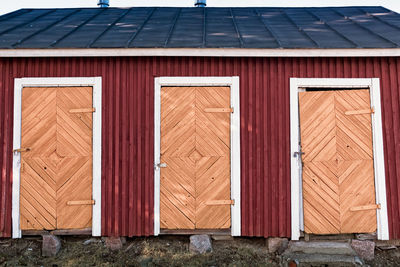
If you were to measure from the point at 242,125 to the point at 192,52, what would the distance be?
150 cm

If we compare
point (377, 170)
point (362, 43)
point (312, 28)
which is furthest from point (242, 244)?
point (312, 28)

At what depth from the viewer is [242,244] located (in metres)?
5.03

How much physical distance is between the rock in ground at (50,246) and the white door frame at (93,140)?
0.52 metres

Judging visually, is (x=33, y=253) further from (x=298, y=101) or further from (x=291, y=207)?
(x=298, y=101)

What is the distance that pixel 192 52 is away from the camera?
493 cm

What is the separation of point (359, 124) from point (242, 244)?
2.88 metres

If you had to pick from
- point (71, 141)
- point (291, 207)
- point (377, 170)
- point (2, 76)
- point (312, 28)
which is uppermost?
point (312, 28)

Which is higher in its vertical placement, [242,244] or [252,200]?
[252,200]

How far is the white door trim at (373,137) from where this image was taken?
4.99 metres

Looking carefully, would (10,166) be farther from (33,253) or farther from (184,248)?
(184,248)

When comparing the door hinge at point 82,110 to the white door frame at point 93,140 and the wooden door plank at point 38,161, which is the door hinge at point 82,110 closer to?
the white door frame at point 93,140

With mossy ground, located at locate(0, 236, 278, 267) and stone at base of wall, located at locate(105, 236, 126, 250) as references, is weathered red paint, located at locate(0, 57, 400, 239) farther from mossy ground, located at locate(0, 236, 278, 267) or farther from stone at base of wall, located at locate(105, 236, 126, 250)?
mossy ground, located at locate(0, 236, 278, 267)

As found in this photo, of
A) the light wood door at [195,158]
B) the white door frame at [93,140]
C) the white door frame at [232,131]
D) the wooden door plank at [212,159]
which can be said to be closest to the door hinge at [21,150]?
the white door frame at [93,140]

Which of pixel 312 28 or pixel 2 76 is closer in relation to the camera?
pixel 2 76
